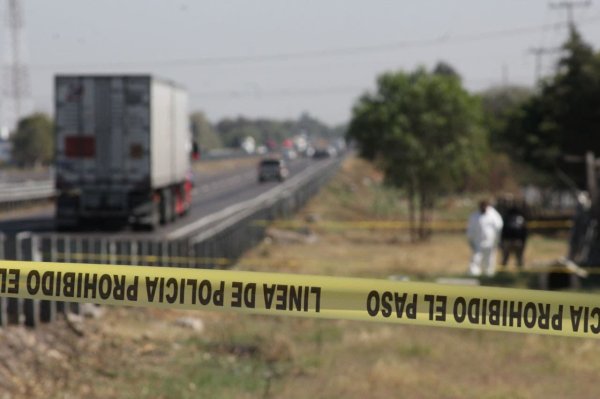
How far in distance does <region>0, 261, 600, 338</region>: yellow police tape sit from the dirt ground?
16.9 ft

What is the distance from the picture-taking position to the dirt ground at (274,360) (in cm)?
1184

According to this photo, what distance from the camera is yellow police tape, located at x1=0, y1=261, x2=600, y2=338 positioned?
5613mm

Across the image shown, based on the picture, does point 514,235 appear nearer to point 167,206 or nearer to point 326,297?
point 167,206

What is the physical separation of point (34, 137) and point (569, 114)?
68.4 meters

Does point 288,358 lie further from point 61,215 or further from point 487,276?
point 61,215

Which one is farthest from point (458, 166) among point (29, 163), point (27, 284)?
point (29, 163)

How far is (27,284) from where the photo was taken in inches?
240

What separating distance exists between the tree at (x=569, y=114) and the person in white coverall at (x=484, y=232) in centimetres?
2786

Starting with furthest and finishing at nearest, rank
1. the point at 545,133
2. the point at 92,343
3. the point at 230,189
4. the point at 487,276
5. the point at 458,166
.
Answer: the point at 230,189 → the point at 545,133 → the point at 458,166 → the point at 487,276 → the point at 92,343

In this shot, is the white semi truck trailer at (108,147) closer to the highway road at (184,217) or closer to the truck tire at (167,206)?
the highway road at (184,217)

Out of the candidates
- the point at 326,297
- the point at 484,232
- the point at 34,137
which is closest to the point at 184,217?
the point at 484,232

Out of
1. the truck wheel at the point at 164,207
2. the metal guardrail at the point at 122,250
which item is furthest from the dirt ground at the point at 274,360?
the truck wheel at the point at 164,207

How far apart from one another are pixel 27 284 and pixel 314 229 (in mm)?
37928

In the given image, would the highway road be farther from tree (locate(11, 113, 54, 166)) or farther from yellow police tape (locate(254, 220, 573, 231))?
tree (locate(11, 113, 54, 166))
